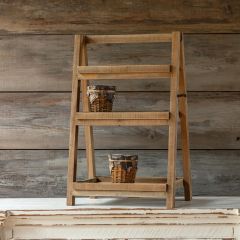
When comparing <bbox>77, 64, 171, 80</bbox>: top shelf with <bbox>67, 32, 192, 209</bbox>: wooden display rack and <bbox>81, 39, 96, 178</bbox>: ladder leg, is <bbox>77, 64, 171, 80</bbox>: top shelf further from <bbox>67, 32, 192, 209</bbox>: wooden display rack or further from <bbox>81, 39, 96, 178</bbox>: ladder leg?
<bbox>81, 39, 96, 178</bbox>: ladder leg

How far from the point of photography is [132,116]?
5.65 ft

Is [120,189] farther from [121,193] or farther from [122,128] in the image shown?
[122,128]

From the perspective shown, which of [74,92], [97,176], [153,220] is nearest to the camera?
[153,220]

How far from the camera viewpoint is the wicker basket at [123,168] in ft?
5.79

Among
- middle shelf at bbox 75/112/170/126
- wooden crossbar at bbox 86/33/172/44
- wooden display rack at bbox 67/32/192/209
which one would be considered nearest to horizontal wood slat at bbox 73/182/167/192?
wooden display rack at bbox 67/32/192/209

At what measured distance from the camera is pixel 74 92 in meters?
1.80

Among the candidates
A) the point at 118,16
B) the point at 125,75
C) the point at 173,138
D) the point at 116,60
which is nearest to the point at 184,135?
the point at 173,138

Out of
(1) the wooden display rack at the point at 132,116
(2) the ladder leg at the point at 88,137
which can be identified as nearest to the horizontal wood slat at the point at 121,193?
(1) the wooden display rack at the point at 132,116

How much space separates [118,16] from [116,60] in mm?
168

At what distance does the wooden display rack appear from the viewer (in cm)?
171

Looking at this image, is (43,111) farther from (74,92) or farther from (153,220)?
(153,220)

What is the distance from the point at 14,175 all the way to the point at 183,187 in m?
0.64

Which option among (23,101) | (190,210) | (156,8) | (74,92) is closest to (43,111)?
(23,101)

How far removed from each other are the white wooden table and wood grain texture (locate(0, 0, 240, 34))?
0.75 metres
